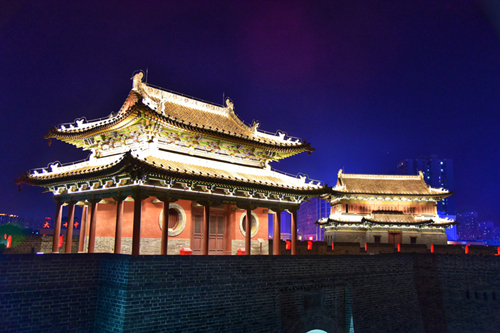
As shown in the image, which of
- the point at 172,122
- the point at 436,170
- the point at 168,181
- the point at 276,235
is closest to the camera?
the point at 168,181

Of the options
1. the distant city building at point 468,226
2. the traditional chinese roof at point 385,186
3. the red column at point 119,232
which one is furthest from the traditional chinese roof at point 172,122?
the distant city building at point 468,226

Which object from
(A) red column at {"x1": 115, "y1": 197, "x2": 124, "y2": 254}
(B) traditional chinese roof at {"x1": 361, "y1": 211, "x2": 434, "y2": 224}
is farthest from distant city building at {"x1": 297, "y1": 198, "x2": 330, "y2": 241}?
(A) red column at {"x1": 115, "y1": 197, "x2": 124, "y2": 254}

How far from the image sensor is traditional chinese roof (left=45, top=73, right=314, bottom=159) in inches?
688

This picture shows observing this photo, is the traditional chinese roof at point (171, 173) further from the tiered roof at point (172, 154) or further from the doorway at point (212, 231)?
the doorway at point (212, 231)

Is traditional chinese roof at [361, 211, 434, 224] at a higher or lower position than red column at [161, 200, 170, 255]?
higher

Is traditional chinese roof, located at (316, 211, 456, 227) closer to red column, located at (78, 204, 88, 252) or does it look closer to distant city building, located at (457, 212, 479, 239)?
red column, located at (78, 204, 88, 252)

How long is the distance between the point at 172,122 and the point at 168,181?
2921 mm

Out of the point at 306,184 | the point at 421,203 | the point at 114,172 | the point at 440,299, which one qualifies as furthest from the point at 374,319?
the point at 421,203

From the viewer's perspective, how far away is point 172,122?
58.8 feet

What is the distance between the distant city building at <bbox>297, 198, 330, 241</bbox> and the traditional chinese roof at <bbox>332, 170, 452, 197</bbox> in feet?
247

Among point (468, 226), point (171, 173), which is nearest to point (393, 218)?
point (171, 173)

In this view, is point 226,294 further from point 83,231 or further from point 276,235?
point 83,231

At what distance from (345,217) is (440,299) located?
1929cm

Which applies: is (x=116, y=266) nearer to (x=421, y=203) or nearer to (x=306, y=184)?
(x=306, y=184)
